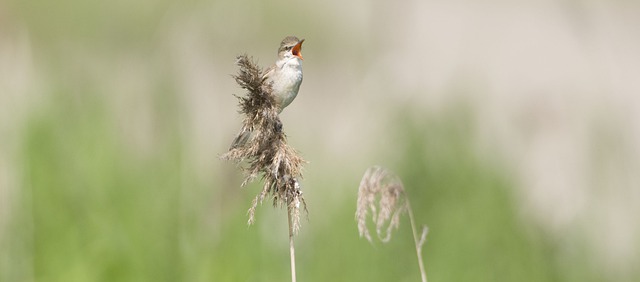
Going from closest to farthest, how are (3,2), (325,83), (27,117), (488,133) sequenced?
(3,2) → (27,117) → (488,133) → (325,83)

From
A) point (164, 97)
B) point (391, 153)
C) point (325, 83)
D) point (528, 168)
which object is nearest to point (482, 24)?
point (325, 83)

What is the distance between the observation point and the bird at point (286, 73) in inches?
92.2

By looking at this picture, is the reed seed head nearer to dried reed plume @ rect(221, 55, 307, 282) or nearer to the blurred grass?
dried reed plume @ rect(221, 55, 307, 282)

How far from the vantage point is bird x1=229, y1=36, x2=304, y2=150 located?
7.68 ft

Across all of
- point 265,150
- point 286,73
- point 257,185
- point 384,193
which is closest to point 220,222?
point 257,185

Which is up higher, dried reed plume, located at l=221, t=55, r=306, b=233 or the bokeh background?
the bokeh background

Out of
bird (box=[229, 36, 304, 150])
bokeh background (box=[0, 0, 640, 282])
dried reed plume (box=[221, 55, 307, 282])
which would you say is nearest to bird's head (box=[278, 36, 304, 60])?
bird (box=[229, 36, 304, 150])

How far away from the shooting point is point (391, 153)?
407cm

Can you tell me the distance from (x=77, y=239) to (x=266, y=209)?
1.75 ft

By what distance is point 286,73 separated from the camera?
8.08 ft

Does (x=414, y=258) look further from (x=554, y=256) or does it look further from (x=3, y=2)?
(x=3, y=2)

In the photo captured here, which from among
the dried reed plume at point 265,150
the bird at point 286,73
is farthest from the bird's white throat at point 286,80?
the dried reed plume at point 265,150

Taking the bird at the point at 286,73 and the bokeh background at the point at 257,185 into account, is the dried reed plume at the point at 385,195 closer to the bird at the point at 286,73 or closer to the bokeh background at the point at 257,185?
the bird at the point at 286,73

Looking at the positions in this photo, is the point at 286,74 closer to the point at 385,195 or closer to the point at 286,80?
the point at 286,80
